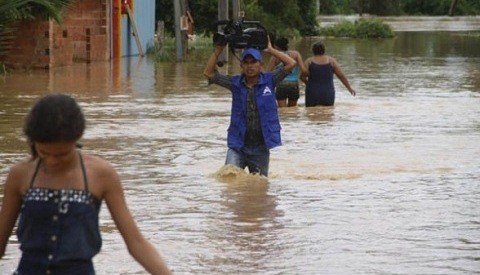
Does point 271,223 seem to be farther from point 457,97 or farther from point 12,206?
point 457,97

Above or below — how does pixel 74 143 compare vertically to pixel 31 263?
above

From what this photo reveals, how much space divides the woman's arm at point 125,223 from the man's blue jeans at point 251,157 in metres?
6.63

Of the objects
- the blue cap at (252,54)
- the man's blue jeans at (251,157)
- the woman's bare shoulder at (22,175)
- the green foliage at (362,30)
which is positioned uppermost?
the blue cap at (252,54)

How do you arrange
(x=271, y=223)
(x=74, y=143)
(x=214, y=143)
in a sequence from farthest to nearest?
(x=214, y=143) → (x=271, y=223) → (x=74, y=143)

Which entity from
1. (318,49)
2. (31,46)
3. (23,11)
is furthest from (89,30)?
(318,49)

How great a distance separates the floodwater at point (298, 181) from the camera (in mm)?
8836

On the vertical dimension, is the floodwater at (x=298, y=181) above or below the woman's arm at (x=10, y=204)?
below

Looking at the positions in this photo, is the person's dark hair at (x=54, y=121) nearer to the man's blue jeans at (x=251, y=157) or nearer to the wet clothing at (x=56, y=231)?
the wet clothing at (x=56, y=231)

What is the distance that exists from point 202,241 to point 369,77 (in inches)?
807

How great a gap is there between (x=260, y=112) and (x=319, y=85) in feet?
29.6

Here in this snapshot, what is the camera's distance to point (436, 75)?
3022cm

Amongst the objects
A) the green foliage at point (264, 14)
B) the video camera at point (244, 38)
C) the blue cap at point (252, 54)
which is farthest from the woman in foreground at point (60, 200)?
the green foliage at point (264, 14)

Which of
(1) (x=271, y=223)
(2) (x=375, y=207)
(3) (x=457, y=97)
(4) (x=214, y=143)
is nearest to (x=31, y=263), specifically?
(1) (x=271, y=223)

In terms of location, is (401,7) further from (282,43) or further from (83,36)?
(282,43)
